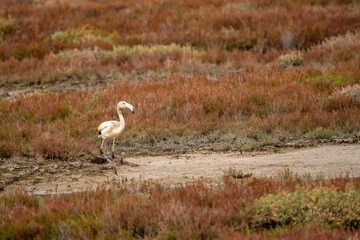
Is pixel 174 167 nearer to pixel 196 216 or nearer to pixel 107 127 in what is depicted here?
pixel 107 127

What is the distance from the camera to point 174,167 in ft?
29.0

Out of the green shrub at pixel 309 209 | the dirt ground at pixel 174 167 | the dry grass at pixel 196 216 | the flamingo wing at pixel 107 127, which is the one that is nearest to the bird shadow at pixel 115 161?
the dirt ground at pixel 174 167

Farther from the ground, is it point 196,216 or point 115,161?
point 196,216

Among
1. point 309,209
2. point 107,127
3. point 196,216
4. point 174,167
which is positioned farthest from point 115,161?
point 309,209

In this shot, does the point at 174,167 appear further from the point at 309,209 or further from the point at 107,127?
the point at 309,209

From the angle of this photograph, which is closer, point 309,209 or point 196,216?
point 196,216

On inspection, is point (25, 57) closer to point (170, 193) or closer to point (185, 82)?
point (185, 82)

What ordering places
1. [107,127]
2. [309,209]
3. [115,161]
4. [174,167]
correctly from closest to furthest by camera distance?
[309,209], [107,127], [174,167], [115,161]

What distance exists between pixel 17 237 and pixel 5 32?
15.2 metres

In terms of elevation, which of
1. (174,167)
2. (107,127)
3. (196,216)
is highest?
(107,127)

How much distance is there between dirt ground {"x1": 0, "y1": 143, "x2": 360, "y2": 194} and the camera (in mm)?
8047

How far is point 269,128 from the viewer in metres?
10.4

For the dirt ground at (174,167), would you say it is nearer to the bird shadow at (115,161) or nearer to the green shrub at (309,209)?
the bird shadow at (115,161)

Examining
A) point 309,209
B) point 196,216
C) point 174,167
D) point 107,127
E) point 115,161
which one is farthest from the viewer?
point 115,161
